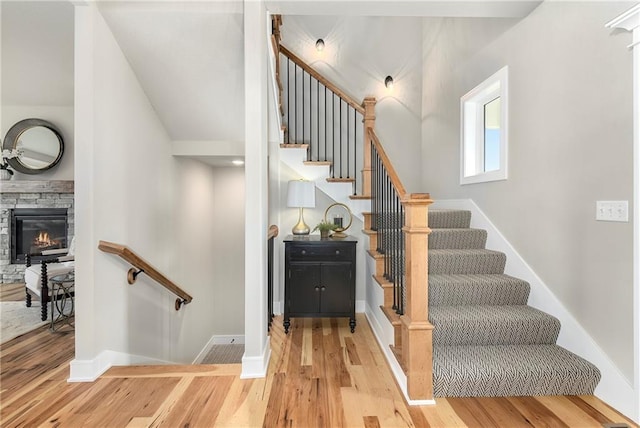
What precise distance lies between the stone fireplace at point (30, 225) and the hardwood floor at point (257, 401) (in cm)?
299

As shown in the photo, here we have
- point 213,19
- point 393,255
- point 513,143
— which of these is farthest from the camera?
point 513,143

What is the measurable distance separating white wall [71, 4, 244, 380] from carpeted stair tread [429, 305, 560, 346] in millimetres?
2447

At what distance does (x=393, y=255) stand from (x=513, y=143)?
5.13 feet

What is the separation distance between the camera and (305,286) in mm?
3199

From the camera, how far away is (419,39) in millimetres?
4457

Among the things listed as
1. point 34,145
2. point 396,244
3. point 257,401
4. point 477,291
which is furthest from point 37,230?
point 477,291

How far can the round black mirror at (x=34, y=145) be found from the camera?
185 inches

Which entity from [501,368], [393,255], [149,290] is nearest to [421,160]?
[393,255]

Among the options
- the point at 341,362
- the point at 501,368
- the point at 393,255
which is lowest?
the point at 341,362

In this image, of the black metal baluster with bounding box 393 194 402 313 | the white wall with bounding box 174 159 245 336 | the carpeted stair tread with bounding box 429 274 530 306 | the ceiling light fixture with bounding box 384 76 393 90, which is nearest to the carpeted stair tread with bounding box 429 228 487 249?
the carpeted stair tread with bounding box 429 274 530 306

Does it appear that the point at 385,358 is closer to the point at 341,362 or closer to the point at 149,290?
the point at 341,362

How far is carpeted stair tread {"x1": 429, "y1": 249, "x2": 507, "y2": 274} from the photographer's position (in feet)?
9.46

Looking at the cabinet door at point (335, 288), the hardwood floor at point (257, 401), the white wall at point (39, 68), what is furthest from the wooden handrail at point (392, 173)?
the white wall at point (39, 68)

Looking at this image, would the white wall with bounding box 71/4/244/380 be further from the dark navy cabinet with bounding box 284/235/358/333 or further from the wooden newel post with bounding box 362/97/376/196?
the wooden newel post with bounding box 362/97/376/196
